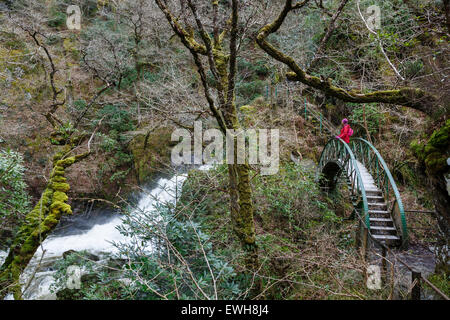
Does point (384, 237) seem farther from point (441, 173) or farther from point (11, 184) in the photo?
point (11, 184)

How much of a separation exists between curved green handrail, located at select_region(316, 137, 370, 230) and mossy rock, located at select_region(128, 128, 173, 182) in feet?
24.8

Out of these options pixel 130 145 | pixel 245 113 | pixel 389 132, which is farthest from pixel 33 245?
pixel 389 132

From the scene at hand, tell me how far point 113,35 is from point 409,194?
17117mm

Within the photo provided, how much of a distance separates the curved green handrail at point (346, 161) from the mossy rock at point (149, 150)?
7.56 metres

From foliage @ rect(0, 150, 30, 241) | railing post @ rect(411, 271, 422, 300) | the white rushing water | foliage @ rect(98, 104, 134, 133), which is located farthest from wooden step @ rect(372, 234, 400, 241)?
foliage @ rect(98, 104, 134, 133)

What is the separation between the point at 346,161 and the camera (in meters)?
7.99

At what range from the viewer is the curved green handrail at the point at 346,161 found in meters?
6.43

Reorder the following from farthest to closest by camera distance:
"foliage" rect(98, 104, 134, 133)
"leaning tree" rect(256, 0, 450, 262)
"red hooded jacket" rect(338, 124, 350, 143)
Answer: "foliage" rect(98, 104, 134, 133) → "red hooded jacket" rect(338, 124, 350, 143) → "leaning tree" rect(256, 0, 450, 262)

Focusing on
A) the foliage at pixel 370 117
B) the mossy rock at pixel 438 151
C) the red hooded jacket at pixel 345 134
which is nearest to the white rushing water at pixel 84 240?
the red hooded jacket at pixel 345 134

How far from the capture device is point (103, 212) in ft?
38.9

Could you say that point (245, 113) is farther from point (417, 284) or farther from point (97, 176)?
point (417, 284)

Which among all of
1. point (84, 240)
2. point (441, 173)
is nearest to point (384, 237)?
point (441, 173)

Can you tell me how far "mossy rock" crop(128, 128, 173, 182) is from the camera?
12.9 m

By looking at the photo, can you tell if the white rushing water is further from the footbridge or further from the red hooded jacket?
the red hooded jacket
